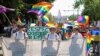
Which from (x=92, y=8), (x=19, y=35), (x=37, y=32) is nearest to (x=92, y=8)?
(x=92, y=8)

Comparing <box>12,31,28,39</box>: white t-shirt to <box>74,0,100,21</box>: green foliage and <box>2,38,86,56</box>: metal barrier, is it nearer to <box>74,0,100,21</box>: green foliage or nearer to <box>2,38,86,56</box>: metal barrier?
<box>2,38,86,56</box>: metal barrier

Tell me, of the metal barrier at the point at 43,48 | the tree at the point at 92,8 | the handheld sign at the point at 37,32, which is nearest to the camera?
the metal barrier at the point at 43,48

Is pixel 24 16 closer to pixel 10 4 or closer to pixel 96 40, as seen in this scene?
pixel 10 4

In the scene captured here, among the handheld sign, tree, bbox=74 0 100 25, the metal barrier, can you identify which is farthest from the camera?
tree, bbox=74 0 100 25

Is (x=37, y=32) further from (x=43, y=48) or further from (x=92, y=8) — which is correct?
(x=92, y=8)

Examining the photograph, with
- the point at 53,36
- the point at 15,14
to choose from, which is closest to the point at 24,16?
the point at 15,14

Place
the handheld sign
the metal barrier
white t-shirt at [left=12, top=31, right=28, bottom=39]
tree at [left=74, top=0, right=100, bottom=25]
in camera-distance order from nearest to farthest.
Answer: the metal barrier < white t-shirt at [left=12, top=31, right=28, bottom=39] < the handheld sign < tree at [left=74, top=0, right=100, bottom=25]

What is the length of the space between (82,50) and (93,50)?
29.2ft

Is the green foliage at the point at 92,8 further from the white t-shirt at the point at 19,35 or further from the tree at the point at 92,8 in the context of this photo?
the white t-shirt at the point at 19,35

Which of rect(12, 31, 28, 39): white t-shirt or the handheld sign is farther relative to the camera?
the handheld sign

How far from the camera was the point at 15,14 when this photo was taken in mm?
35875

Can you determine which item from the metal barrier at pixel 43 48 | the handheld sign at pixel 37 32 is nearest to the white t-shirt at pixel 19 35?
the metal barrier at pixel 43 48

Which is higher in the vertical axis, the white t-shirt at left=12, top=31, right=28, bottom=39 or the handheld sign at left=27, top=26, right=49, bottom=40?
the white t-shirt at left=12, top=31, right=28, bottom=39

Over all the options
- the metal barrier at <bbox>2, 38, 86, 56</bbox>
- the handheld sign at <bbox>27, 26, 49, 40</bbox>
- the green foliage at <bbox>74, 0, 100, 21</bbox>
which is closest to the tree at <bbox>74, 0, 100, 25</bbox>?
the green foliage at <bbox>74, 0, 100, 21</bbox>
